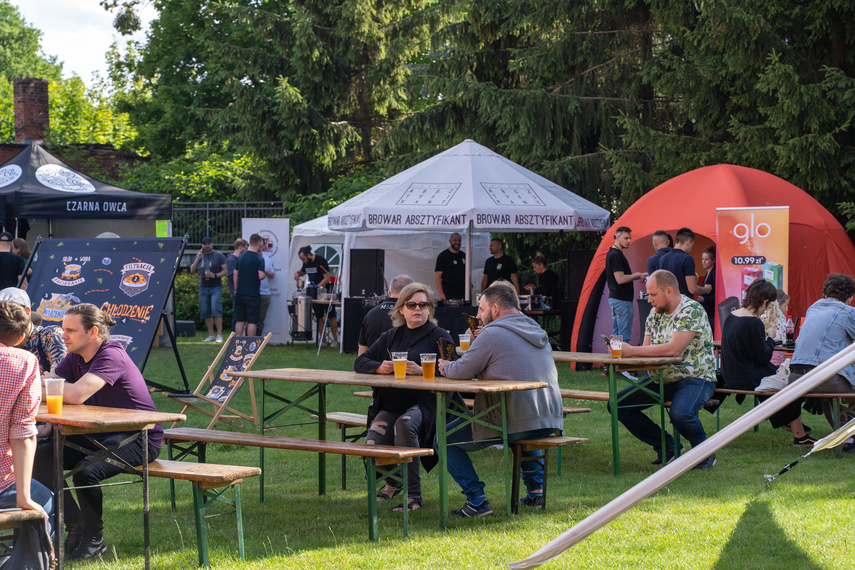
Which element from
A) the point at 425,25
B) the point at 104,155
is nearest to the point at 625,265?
the point at 425,25

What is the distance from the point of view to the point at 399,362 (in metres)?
5.66

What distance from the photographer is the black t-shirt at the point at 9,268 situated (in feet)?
39.2

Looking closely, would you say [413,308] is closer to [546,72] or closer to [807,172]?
[807,172]

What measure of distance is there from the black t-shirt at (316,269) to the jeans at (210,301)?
5.22 ft

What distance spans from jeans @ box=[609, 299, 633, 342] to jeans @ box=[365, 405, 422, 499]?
22.1ft

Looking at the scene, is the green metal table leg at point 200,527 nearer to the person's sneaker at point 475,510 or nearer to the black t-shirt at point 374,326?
the person's sneaker at point 475,510

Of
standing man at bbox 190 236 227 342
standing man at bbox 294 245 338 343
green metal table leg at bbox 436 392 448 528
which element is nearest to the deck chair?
green metal table leg at bbox 436 392 448 528

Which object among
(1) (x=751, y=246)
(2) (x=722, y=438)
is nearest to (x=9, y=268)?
(1) (x=751, y=246)

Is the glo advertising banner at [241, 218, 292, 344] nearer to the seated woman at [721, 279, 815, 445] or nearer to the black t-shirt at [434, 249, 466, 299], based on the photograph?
the black t-shirt at [434, 249, 466, 299]

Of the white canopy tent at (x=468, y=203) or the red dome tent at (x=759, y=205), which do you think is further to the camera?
the white canopy tent at (x=468, y=203)

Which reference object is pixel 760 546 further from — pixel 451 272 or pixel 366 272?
pixel 366 272

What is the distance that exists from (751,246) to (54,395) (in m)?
8.90

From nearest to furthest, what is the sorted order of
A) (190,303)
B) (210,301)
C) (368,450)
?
(368,450) → (210,301) → (190,303)

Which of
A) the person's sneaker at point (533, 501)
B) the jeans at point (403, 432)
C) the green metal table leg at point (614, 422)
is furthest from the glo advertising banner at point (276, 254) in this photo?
the person's sneaker at point (533, 501)
